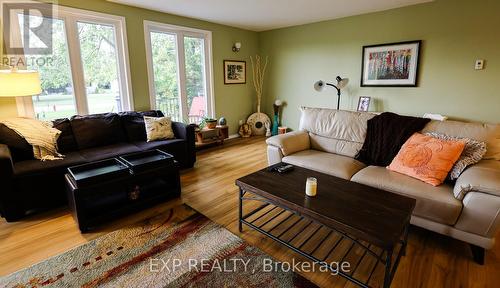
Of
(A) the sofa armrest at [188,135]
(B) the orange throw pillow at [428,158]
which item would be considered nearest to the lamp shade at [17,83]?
(A) the sofa armrest at [188,135]

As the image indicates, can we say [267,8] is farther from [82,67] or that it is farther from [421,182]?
[421,182]

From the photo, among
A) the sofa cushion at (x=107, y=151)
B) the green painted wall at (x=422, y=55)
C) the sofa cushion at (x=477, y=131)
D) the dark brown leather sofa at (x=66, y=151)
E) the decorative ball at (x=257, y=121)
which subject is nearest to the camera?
the sofa cushion at (x=477, y=131)

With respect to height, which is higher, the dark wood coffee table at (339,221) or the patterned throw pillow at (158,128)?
the patterned throw pillow at (158,128)

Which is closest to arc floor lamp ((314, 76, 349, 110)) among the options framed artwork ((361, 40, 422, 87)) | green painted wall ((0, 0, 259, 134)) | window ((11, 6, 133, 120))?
framed artwork ((361, 40, 422, 87))

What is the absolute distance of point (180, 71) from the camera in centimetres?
439

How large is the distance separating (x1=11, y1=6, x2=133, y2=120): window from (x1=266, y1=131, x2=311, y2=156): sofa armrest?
7.76 ft

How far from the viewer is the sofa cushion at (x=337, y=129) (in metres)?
2.77

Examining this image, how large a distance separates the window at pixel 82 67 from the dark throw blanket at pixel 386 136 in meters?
3.28

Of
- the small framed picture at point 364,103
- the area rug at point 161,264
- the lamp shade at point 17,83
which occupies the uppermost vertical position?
the lamp shade at point 17,83

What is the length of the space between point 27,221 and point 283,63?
465 cm

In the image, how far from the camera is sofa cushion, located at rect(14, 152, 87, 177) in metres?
2.29

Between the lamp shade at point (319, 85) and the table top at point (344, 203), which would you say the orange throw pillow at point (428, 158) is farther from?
the lamp shade at point (319, 85)

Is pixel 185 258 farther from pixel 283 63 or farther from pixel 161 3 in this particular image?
pixel 283 63

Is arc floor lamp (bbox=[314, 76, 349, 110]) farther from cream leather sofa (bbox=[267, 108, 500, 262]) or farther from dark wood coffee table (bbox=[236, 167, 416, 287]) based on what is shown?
dark wood coffee table (bbox=[236, 167, 416, 287])
